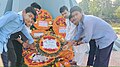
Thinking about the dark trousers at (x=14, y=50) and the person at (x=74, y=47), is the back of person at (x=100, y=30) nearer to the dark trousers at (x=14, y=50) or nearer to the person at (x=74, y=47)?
the person at (x=74, y=47)

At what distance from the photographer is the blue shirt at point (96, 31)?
1.85m

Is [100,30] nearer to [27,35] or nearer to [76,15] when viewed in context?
[76,15]

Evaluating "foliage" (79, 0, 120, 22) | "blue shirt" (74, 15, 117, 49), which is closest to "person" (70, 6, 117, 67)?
"blue shirt" (74, 15, 117, 49)

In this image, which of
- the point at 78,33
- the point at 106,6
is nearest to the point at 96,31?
the point at 78,33

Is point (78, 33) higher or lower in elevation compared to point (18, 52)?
higher

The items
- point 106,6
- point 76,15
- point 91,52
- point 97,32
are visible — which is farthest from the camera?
point 106,6

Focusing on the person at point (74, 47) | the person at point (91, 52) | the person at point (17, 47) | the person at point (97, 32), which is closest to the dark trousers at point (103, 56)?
the person at point (97, 32)

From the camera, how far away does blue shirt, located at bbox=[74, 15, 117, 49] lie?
185 centimetres

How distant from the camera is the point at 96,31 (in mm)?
1923

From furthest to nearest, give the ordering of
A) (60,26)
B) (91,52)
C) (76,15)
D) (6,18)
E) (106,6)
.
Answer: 1. (106,6)
2. (60,26)
3. (91,52)
4. (76,15)
5. (6,18)

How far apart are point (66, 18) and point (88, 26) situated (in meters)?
0.59

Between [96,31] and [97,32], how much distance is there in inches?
0.8

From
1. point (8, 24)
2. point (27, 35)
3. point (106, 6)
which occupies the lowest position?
point (27, 35)

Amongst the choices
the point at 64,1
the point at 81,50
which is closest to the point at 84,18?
the point at 81,50
